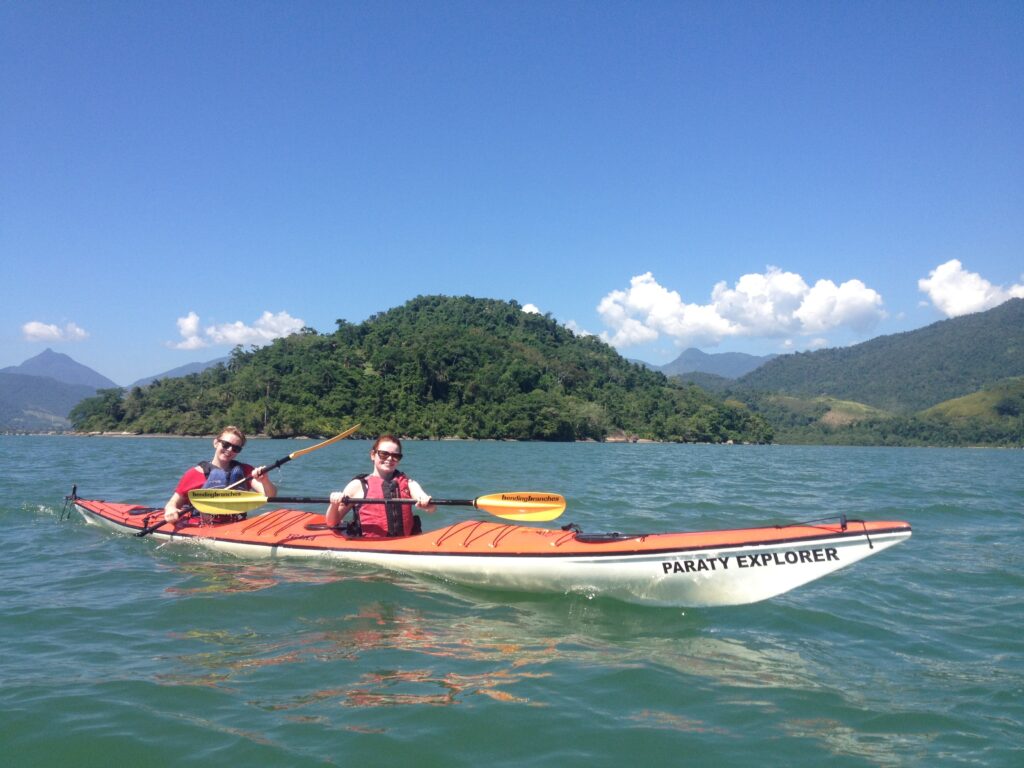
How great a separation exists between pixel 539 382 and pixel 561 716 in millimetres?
94410

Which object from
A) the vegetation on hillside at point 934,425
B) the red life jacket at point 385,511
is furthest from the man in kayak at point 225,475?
the vegetation on hillside at point 934,425

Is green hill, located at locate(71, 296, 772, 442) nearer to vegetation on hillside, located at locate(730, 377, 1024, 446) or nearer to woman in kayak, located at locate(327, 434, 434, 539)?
vegetation on hillside, located at locate(730, 377, 1024, 446)

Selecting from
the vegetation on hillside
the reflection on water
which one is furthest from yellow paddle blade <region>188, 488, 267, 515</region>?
the vegetation on hillside

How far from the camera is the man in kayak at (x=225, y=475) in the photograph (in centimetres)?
830

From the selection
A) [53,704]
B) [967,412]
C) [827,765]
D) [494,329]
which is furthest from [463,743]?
[967,412]

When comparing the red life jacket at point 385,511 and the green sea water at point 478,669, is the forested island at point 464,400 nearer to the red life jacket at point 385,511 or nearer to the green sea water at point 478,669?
the red life jacket at point 385,511

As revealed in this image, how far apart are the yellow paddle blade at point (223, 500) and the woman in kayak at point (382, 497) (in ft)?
3.87

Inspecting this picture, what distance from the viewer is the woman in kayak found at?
23.3 feet

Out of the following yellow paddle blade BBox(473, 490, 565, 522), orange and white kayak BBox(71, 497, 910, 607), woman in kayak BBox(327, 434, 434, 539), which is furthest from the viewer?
yellow paddle blade BBox(473, 490, 565, 522)

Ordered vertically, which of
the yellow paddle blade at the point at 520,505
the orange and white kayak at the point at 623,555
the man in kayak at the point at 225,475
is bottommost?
the orange and white kayak at the point at 623,555

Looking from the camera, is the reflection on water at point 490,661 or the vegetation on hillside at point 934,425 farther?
the vegetation on hillside at point 934,425

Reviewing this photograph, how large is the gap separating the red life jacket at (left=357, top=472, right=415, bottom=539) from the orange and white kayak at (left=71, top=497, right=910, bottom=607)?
209mm

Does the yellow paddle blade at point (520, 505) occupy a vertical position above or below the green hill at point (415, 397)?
below

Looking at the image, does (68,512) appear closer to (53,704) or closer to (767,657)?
(53,704)
